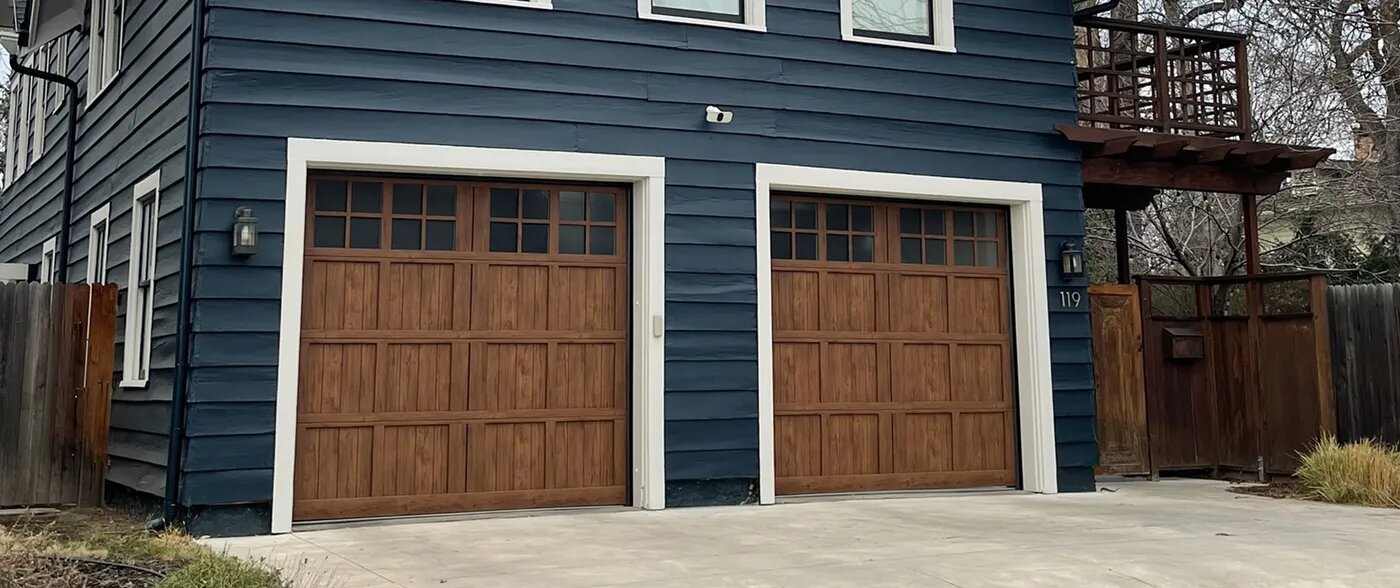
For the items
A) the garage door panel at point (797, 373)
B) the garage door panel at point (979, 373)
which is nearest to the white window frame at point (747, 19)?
the garage door panel at point (797, 373)

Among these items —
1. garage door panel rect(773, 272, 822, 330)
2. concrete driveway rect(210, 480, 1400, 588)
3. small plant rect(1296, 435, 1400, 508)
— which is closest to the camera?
concrete driveway rect(210, 480, 1400, 588)

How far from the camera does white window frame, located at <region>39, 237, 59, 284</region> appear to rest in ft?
34.4

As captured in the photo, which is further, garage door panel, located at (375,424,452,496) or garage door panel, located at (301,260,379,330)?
garage door panel, located at (375,424,452,496)

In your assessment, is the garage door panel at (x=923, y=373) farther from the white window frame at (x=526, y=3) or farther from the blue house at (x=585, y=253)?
the white window frame at (x=526, y=3)

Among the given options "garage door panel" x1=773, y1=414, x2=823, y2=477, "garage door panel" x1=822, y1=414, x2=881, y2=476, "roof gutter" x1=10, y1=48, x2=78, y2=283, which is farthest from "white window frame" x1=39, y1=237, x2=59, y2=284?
"garage door panel" x1=822, y1=414, x2=881, y2=476

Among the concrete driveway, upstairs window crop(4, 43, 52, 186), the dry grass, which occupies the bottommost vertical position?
the concrete driveway

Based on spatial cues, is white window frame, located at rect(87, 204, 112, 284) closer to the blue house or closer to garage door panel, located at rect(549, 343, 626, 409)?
the blue house

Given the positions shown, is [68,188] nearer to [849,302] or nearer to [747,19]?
[747,19]

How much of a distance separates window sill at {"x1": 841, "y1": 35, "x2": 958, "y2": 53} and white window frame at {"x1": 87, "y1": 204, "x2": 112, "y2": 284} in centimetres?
574

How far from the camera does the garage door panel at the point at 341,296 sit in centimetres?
669

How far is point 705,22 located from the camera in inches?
302

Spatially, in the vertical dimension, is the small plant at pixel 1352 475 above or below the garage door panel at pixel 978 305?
below

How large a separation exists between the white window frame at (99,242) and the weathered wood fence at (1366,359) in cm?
962

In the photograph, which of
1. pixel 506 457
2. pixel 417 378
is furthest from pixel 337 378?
pixel 506 457
